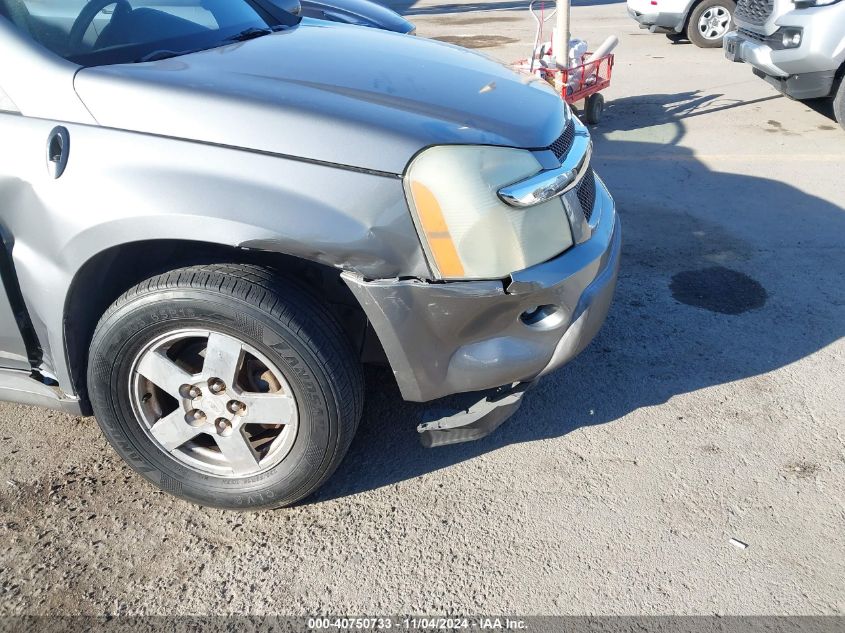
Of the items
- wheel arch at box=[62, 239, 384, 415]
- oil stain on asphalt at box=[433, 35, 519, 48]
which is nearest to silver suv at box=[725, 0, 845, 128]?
wheel arch at box=[62, 239, 384, 415]

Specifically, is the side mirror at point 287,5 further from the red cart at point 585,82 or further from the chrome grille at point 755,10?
the chrome grille at point 755,10

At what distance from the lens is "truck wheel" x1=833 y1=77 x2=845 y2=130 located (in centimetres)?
618

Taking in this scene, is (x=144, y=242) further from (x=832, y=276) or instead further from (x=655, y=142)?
(x=655, y=142)

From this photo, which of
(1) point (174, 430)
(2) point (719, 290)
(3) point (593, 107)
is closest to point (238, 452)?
(1) point (174, 430)

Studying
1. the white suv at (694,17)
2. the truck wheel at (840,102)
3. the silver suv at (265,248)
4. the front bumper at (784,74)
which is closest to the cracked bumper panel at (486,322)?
the silver suv at (265,248)

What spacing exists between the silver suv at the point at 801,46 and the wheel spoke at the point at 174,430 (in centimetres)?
595

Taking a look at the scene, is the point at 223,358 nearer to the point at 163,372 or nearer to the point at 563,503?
the point at 163,372

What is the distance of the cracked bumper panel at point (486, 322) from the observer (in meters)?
2.13

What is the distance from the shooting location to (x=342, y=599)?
2.21 metres

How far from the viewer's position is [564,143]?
2.54 metres

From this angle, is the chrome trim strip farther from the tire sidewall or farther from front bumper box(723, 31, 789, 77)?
front bumper box(723, 31, 789, 77)

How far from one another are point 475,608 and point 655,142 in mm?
5232

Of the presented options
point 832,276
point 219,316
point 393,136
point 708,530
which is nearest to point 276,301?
point 219,316

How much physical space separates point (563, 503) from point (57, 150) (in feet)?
6.59
